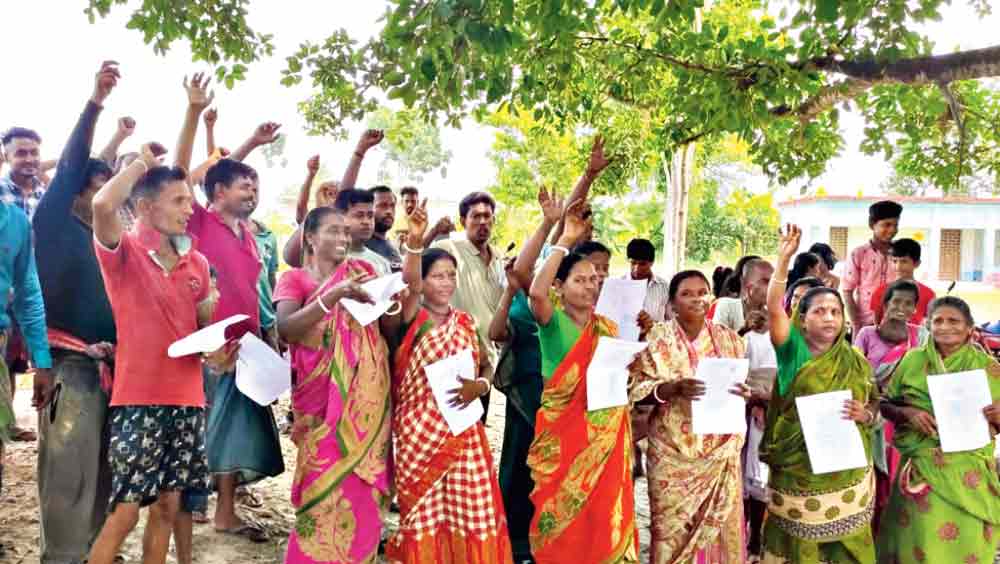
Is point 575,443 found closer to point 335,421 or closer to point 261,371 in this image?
point 335,421

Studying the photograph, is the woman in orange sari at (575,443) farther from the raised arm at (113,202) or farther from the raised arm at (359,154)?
the raised arm at (113,202)

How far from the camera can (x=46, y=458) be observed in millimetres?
3754

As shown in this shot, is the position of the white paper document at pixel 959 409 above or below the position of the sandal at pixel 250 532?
above

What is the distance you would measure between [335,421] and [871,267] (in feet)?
16.2

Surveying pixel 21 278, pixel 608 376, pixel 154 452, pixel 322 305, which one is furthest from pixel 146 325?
pixel 608 376

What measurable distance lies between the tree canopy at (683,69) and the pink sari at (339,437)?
1090 millimetres

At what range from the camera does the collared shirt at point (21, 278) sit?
148 inches

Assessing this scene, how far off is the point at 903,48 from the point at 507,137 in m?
12.4

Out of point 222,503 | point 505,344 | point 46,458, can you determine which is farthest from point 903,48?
point 46,458

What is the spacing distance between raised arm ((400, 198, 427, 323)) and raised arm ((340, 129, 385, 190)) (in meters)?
1.33

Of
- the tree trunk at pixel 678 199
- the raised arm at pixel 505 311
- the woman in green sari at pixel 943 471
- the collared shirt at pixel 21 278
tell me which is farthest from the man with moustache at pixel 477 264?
the tree trunk at pixel 678 199

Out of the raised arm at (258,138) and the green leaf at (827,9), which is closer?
the green leaf at (827,9)

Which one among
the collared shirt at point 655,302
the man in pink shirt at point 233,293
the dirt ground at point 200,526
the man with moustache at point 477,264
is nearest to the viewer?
the man in pink shirt at point 233,293

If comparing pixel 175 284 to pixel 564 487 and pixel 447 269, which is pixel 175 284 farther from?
pixel 564 487
